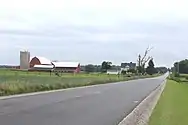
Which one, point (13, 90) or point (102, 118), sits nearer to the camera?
point (102, 118)

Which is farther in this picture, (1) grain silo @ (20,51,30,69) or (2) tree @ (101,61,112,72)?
(2) tree @ (101,61,112,72)

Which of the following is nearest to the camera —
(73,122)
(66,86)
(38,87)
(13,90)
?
(73,122)

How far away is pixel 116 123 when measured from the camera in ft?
51.3

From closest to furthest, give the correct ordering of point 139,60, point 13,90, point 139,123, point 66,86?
point 139,123
point 13,90
point 66,86
point 139,60

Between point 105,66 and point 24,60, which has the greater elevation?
point 24,60

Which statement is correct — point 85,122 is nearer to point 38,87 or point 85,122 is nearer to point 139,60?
point 38,87

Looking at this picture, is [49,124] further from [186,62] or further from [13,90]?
[186,62]

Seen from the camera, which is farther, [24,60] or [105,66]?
[105,66]

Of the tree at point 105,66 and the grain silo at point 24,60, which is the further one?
the tree at point 105,66

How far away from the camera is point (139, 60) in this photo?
516ft

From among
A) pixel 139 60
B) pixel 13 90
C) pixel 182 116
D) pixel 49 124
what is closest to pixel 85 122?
pixel 49 124

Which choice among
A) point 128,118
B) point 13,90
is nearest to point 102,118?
point 128,118

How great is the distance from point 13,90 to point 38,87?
6.08m

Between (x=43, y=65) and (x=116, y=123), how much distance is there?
15552 centimetres
